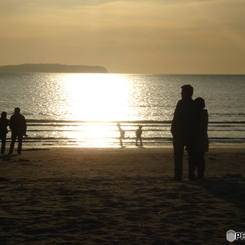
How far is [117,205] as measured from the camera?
342 inches

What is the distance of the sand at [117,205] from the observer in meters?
6.84

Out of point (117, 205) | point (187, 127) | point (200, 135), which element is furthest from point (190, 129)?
point (117, 205)

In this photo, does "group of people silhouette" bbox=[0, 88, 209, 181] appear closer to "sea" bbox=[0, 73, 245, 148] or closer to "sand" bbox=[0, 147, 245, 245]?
"sand" bbox=[0, 147, 245, 245]

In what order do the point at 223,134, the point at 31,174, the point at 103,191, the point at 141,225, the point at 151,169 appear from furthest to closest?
the point at 223,134 < the point at 151,169 < the point at 31,174 < the point at 103,191 < the point at 141,225

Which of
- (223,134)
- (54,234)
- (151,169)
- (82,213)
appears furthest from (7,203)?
(223,134)

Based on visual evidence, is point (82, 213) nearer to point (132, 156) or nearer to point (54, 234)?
point (54, 234)

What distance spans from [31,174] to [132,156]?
5.40 m

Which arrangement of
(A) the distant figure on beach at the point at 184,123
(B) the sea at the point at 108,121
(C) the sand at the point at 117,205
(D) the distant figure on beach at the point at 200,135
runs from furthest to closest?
1. (B) the sea at the point at 108,121
2. (D) the distant figure on beach at the point at 200,135
3. (A) the distant figure on beach at the point at 184,123
4. (C) the sand at the point at 117,205

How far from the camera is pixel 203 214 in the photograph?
26.1ft

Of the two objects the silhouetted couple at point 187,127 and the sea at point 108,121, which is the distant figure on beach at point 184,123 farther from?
the sea at point 108,121

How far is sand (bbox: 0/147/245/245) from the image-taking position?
684cm

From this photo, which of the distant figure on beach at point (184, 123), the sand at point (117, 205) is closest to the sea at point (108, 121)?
the sand at point (117, 205)

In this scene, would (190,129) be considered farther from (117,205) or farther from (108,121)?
(108,121)

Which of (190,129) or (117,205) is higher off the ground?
(190,129)
